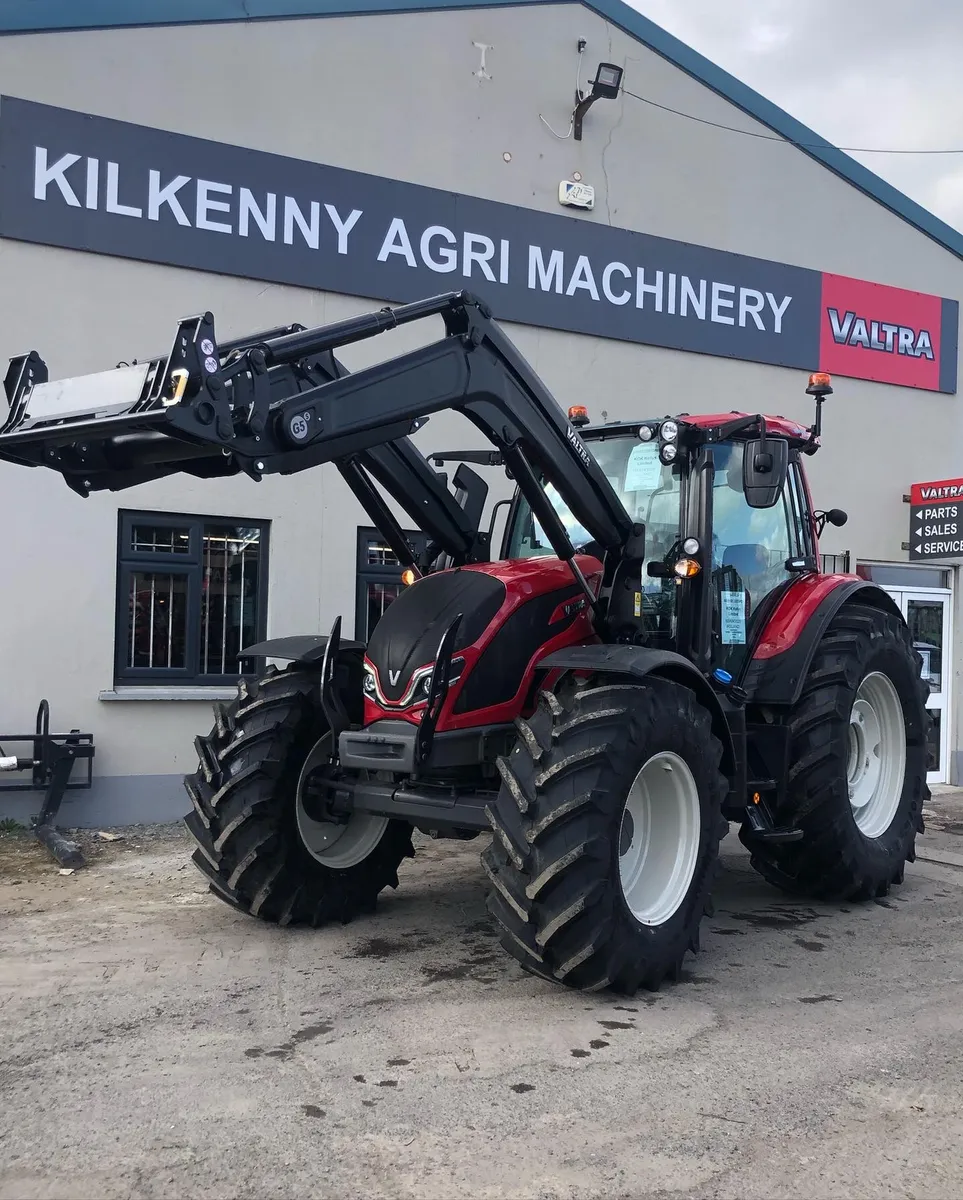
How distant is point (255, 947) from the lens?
17.3 feet

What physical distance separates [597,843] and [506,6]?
8.27 m

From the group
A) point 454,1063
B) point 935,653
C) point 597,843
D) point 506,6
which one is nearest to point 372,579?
point 506,6

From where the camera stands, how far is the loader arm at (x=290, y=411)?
3871 millimetres

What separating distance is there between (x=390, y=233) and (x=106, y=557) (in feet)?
11.7

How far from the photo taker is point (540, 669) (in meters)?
5.22

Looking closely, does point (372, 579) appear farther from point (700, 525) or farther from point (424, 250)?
point (700, 525)

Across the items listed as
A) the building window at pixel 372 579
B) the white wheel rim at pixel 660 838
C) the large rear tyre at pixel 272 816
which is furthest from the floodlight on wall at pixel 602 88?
the white wheel rim at pixel 660 838

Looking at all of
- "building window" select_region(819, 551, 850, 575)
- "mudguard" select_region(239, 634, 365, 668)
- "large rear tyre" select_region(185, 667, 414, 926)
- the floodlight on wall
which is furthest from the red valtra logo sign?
"large rear tyre" select_region(185, 667, 414, 926)

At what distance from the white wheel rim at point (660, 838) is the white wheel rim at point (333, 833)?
124 cm

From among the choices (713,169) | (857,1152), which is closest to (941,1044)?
(857,1152)

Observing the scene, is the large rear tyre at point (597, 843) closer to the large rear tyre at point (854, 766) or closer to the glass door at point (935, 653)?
the large rear tyre at point (854, 766)

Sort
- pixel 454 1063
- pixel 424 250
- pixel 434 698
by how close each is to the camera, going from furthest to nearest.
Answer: pixel 424 250 → pixel 434 698 → pixel 454 1063

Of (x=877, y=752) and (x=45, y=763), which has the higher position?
(x=877, y=752)

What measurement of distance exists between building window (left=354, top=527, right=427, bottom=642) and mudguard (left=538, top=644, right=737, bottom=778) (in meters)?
4.24
